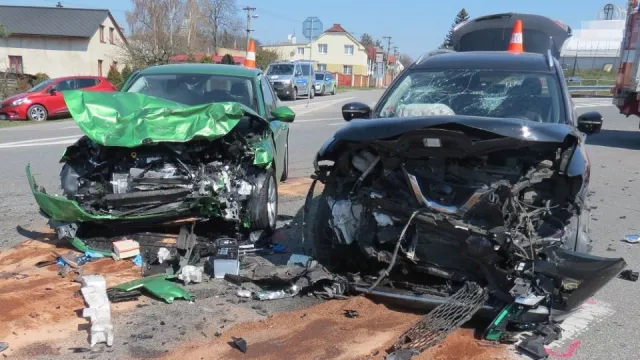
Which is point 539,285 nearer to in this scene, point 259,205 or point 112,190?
point 259,205

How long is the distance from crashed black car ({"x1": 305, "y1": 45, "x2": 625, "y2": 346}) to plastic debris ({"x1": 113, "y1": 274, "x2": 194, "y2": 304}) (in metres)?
1.08

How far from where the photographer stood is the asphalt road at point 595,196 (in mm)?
4172

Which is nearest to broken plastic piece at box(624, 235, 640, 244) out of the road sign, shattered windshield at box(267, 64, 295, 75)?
the road sign

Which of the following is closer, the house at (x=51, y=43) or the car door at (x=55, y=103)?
the car door at (x=55, y=103)

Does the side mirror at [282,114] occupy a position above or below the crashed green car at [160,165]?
above

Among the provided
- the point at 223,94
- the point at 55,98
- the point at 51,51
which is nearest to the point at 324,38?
the point at 51,51

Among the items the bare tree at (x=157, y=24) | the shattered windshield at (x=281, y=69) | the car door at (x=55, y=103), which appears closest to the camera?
the car door at (x=55, y=103)

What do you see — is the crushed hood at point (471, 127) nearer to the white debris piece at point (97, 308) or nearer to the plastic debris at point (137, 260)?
the white debris piece at point (97, 308)

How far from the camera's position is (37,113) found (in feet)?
69.3

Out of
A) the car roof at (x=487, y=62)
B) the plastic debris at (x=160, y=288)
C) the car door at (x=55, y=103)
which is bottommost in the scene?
the plastic debris at (x=160, y=288)

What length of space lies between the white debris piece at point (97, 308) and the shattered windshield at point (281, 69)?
2966 centimetres

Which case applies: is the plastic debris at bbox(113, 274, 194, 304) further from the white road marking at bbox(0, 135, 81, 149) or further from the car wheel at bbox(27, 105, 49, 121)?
the car wheel at bbox(27, 105, 49, 121)

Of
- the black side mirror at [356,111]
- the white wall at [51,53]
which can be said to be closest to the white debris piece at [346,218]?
the black side mirror at [356,111]

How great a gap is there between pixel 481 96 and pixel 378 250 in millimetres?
1874
